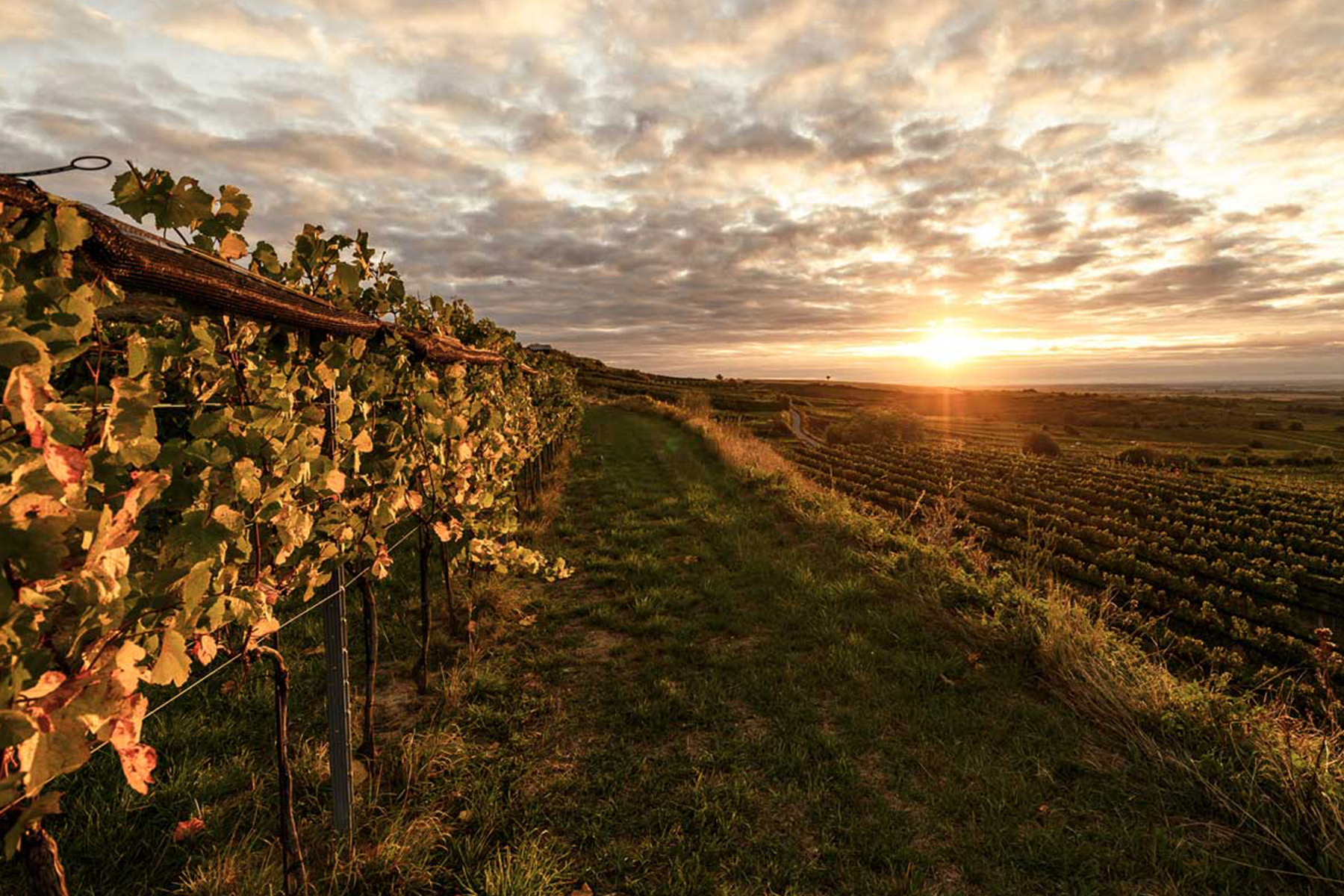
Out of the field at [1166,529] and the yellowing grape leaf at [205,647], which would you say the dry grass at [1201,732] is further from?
the yellowing grape leaf at [205,647]

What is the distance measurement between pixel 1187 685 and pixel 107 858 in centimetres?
817

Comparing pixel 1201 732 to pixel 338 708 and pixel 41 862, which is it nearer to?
pixel 338 708

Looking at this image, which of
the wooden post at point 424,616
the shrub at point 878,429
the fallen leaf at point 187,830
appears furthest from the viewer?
the shrub at point 878,429

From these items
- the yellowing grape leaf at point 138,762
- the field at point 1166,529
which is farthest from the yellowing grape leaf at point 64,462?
the field at point 1166,529

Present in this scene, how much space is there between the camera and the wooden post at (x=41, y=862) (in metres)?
1.64

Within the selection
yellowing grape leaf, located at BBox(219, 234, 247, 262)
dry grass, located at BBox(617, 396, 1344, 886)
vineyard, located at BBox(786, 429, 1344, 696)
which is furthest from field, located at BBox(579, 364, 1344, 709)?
yellowing grape leaf, located at BBox(219, 234, 247, 262)

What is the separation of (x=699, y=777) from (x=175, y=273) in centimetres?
439

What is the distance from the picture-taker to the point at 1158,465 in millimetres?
43000

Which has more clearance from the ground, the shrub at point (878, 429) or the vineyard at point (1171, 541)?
the shrub at point (878, 429)

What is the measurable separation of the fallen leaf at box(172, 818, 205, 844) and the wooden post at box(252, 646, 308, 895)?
0.70 metres

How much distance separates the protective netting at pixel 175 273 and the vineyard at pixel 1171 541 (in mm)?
6642

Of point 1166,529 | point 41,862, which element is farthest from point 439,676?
point 1166,529

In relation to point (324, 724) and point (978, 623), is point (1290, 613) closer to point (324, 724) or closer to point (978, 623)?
point (978, 623)

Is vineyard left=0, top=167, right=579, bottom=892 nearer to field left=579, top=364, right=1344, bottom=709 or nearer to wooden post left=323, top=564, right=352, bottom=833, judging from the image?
wooden post left=323, top=564, right=352, bottom=833
